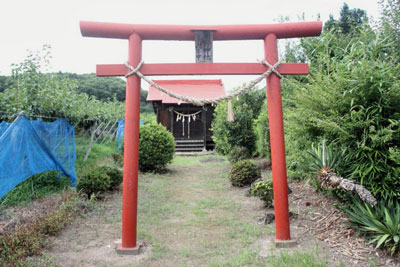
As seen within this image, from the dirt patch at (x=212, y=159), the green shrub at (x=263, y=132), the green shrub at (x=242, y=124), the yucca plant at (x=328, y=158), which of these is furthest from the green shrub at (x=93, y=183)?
the dirt patch at (x=212, y=159)

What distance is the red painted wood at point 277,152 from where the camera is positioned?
382 centimetres

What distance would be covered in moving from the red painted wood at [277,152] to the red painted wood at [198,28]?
0.16 metres

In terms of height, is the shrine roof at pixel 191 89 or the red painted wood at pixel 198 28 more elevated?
the shrine roof at pixel 191 89

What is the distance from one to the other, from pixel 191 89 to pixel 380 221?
48.8 feet

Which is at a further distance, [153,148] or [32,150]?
[153,148]

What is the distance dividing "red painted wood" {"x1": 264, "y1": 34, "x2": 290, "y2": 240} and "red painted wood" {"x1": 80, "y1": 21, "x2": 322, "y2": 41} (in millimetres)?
158

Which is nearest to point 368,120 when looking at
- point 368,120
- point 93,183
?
point 368,120

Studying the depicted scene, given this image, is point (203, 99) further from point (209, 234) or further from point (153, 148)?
point (153, 148)

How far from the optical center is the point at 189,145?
16328mm

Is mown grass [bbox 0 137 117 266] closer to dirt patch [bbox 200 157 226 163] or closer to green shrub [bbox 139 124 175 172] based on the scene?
green shrub [bbox 139 124 175 172]

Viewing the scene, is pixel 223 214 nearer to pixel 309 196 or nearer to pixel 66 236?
pixel 309 196

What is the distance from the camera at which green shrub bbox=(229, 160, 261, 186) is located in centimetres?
732

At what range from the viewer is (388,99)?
3.70 m

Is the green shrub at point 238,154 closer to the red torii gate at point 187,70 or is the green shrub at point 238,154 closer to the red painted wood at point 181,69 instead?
the red torii gate at point 187,70
